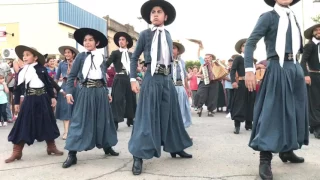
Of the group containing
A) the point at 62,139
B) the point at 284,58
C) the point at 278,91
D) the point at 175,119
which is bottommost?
the point at 62,139

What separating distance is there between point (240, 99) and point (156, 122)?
12.4ft

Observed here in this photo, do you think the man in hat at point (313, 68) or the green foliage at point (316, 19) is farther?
the green foliage at point (316, 19)

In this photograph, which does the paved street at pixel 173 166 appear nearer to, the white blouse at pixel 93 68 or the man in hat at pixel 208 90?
the white blouse at pixel 93 68

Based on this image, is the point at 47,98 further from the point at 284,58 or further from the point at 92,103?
the point at 284,58

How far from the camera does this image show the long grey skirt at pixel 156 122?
195 inches

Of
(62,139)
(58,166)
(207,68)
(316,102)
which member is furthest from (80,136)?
(207,68)

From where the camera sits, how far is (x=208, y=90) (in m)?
12.8

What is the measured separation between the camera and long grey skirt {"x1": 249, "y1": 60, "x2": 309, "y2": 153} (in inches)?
171

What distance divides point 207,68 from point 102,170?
7.87 m

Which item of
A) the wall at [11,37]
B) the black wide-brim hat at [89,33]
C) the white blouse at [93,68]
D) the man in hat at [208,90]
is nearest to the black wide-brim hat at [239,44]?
the black wide-brim hat at [89,33]

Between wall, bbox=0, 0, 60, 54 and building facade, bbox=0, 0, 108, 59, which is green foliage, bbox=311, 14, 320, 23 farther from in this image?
wall, bbox=0, 0, 60, 54

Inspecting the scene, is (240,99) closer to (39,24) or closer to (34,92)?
(34,92)

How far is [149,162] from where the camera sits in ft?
17.9

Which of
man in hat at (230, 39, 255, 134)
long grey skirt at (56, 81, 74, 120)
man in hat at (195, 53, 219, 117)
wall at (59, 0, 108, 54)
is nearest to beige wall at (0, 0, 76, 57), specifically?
wall at (59, 0, 108, 54)
